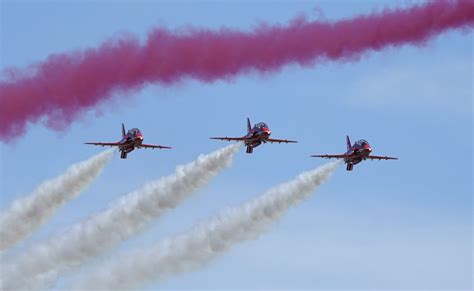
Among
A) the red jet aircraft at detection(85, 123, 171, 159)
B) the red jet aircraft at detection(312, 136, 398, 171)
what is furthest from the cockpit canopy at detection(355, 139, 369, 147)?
the red jet aircraft at detection(85, 123, 171, 159)

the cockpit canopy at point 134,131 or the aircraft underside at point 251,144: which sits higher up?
the cockpit canopy at point 134,131

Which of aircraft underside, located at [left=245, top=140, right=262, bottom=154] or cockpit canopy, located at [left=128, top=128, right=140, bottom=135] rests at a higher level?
cockpit canopy, located at [left=128, top=128, right=140, bottom=135]

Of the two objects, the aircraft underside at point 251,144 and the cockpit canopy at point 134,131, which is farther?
the cockpit canopy at point 134,131

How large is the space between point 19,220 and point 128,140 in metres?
10.2

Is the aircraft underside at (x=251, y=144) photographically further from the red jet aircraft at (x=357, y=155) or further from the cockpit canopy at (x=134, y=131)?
the cockpit canopy at (x=134, y=131)

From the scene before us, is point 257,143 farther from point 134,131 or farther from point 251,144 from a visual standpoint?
point 134,131

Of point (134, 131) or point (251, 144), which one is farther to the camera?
point (134, 131)

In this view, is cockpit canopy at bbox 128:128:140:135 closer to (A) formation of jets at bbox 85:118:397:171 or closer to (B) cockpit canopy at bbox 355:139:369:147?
(A) formation of jets at bbox 85:118:397:171

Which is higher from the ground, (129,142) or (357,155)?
(129,142)

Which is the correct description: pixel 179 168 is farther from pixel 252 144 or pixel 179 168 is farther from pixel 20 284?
pixel 20 284

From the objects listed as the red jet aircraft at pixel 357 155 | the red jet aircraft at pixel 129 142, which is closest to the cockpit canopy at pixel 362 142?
the red jet aircraft at pixel 357 155

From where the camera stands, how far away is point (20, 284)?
511 feet

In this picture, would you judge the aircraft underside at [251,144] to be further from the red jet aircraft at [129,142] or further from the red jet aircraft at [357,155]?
the red jet aircraft at [129,142]

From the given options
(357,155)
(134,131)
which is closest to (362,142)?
(357,155)
